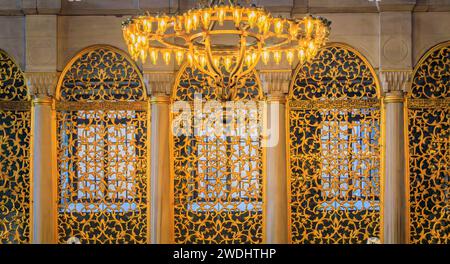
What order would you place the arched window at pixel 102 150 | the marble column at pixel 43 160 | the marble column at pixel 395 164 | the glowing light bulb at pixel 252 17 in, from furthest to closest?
the arched window at pixel 102 150
the marble column at pixel 43 160
the marble column at pixel 395 164
the glowing light bulb at pixel 252 17

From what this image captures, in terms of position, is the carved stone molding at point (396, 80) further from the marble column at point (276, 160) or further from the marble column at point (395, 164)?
the marble column at point (276, 160)

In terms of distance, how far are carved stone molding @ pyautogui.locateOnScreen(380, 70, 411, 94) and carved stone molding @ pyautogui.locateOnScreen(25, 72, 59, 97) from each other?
3760 mm

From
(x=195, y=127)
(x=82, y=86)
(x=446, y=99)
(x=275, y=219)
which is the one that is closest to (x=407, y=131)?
(x=446, y=99)

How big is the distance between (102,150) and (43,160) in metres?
0.67

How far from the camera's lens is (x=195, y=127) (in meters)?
6.96

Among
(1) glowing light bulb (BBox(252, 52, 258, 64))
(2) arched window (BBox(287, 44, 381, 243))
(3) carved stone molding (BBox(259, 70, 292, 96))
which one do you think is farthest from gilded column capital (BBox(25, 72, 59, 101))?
(1) glowing light bulb (BBox(252, 52, 258, 64))

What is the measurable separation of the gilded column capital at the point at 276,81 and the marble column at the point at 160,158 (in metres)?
1.08

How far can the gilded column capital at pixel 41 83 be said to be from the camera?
6.82 metres

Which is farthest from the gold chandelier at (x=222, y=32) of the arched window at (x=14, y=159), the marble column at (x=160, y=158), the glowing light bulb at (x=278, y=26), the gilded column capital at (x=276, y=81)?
the arched window at (x=14, y=159)

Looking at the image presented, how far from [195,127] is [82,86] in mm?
1415

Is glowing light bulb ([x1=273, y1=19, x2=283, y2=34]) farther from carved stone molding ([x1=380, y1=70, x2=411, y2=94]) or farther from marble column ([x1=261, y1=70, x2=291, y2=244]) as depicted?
carved stone molding ([x1=380, y1=70, x2=411, y2=94])

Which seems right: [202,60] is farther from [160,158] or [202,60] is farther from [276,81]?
[160,158]

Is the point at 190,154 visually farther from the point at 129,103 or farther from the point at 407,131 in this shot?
the point at 407,131

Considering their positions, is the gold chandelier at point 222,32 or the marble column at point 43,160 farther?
the marble column at point 43,160
